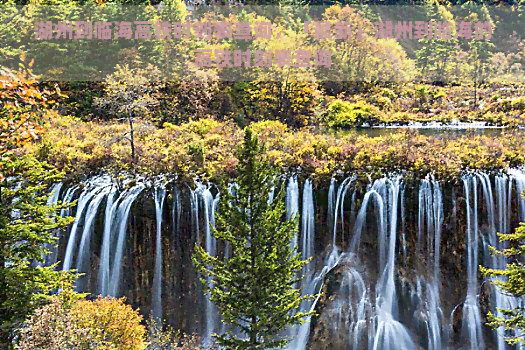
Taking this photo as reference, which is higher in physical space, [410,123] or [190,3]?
[190,3]

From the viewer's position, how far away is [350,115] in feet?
119

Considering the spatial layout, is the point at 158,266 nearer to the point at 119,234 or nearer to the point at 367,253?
the point at 119,234

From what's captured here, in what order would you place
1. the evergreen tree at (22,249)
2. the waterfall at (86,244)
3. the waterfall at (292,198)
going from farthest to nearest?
the waterfall at (292,198), the waterfall at (86,244), the evergreen tree at (22,249)

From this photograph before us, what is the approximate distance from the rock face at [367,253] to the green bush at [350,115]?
46.7 ft

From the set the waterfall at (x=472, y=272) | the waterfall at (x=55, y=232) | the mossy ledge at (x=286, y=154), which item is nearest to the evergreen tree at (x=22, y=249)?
the waterfall at (x=55, y=232)

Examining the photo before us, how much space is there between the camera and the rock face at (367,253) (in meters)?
20.4

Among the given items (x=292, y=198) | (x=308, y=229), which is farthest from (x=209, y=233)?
(x=308, y=229)

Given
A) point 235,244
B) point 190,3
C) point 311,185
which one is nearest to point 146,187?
point 311,185

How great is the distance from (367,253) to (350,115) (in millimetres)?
16851

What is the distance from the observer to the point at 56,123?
31.2m

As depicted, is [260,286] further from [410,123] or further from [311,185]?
[410,123]

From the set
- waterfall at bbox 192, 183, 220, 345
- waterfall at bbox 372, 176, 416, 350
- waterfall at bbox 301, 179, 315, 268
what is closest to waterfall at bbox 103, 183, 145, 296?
waterfall at bbox 192, 183, 220, 345

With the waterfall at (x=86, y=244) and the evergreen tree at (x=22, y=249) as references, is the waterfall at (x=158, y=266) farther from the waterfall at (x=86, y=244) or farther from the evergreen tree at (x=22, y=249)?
the evergreen tree at (x=22, y=249)

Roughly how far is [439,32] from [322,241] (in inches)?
1832
